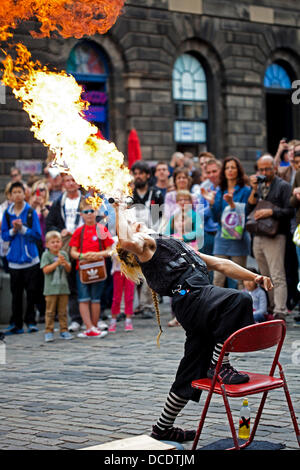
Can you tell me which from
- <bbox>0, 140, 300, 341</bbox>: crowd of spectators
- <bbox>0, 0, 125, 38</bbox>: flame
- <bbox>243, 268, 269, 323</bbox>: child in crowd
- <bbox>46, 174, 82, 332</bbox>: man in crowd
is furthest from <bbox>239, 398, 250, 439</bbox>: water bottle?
<bbox>46, 174, 82, 332</bbox>: man in crowd

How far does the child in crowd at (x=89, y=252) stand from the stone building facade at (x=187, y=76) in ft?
28.7

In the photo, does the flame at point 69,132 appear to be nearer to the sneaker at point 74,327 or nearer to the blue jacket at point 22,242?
the blue jacket at point 22,242

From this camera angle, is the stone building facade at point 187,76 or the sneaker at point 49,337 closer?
the sneaker at point 49,337

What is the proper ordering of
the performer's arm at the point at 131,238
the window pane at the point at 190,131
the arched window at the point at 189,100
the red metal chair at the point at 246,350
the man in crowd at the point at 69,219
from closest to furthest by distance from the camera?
the red metal chair at the point at 246,350 → the performer's arm at the point at 131,238 → the man in crowd at the point at 69,219 → the arched window at the point at 189,100 → the window pane at the point at 190,131

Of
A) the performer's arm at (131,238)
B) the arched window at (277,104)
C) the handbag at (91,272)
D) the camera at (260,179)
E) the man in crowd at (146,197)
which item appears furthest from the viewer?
the arched window at (277,104)

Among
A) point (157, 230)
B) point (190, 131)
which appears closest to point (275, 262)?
point (157, 230)

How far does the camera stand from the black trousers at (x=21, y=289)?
10.9 meters

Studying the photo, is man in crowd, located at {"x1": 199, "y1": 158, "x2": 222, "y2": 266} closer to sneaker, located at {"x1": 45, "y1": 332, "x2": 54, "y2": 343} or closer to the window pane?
sneaker, located at {"x1": 45, "y1": 332, "x2": 54, "y2": 343}

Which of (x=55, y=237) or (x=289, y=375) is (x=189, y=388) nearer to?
(x=289, y=375)

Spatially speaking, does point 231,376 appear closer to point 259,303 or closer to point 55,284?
point 259,303

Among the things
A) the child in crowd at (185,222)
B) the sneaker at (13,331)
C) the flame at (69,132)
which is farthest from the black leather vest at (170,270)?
the sneaker at (13,331)

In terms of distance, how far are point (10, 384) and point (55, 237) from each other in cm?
328

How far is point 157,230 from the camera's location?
33.6 feet

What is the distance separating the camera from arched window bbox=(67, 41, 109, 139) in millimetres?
20188
